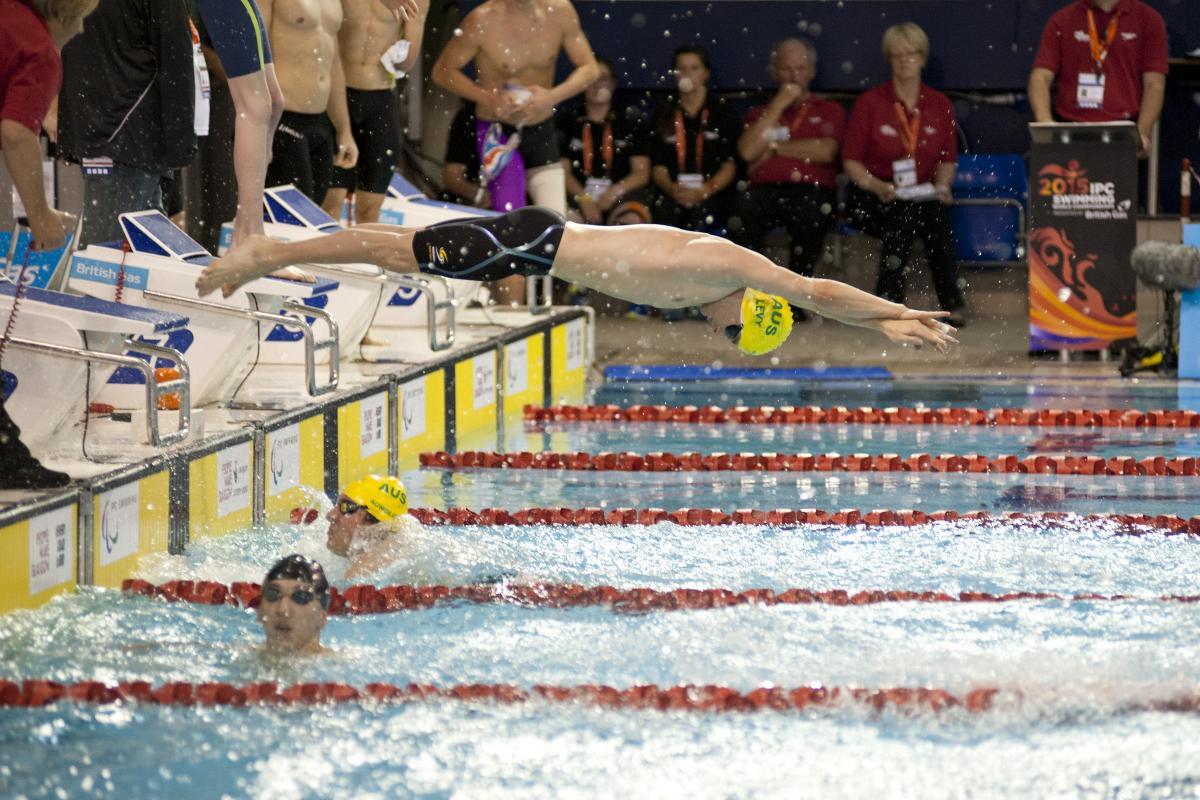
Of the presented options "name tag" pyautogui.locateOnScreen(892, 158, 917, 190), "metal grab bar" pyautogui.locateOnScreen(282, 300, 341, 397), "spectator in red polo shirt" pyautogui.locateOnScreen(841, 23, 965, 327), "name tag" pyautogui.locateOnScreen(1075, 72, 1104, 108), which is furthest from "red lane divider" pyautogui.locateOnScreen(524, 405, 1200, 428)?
"name tag" pyautogui.locateOnScreen(892, 158, 917, 190)

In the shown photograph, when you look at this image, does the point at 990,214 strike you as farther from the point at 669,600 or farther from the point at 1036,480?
the point at 669,600

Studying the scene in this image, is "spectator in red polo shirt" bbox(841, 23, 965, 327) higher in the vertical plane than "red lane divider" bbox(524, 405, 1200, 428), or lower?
higher

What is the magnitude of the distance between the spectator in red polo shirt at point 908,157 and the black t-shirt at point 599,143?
4.49ft

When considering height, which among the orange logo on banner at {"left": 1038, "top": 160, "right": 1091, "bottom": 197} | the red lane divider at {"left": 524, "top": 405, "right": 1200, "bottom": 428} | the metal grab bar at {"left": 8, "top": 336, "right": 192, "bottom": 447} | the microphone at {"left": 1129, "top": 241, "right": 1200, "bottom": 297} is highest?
the orange logo on banner at {"left": 1038, "top": 160, "right": 1091, "bottom": 197}

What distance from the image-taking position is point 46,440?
486 cm

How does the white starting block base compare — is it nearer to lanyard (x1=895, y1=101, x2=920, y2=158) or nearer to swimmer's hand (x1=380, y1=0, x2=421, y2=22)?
swimmer's hand (x1=380, y1=0, x2=421, y2=22)

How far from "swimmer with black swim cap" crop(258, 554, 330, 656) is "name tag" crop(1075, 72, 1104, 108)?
260 inches

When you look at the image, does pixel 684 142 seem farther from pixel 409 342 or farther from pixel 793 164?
pixel 409 342

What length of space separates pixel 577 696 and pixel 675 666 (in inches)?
14.9

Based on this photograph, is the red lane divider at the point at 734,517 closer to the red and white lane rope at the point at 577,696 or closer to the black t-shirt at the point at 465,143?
the red and white lane rope at the point at 577,696

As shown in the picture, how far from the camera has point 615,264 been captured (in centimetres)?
474

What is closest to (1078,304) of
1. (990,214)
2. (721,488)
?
(990,214)

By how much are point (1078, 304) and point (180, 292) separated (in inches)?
199

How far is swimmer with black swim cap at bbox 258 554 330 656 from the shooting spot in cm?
396
